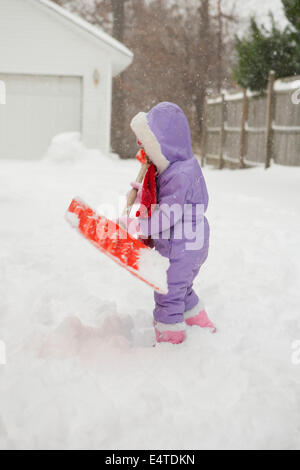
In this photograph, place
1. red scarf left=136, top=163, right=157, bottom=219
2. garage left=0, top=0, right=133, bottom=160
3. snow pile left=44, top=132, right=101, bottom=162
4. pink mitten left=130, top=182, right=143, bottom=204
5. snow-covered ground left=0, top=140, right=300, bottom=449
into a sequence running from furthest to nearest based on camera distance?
1. garage left=0, top=0, right=133, bottom=160
2. snow pile left=44, top=132, right=101, bottom=162
3. pink mitten left=130, top=182, right=143, bottom=204
4. red scarf left=136, top=163, right=157, bottom=219
5. snow-covered ground left=0, top=140, right=300, bottom=449

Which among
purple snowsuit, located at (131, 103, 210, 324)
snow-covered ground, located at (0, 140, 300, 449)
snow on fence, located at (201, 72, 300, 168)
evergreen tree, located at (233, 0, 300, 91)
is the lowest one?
snow-covered ground, located at (0, 140, 300, 449)

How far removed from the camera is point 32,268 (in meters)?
3.86

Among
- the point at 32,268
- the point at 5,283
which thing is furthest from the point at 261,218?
the point at 5,283

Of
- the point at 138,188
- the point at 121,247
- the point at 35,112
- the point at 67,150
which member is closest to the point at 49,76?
the point at 35,112

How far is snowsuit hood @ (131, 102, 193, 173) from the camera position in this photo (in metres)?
2.45

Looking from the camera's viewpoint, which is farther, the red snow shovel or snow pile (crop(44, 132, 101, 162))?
snow pile (crop(44, 132, 101, 162))

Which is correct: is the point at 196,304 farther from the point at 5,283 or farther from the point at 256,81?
the point at 256,81

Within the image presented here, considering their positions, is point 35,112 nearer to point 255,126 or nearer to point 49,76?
point 49,76

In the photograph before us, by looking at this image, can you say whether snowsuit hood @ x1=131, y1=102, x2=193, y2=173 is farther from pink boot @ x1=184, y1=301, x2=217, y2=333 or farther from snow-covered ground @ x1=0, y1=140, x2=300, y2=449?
snow-covered ground @ x1=0, y1=140, x2=300, y2=449

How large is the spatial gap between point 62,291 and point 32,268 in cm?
60

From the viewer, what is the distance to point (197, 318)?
9.08 feet

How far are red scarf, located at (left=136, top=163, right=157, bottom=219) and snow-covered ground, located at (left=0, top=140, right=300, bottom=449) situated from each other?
0.67m

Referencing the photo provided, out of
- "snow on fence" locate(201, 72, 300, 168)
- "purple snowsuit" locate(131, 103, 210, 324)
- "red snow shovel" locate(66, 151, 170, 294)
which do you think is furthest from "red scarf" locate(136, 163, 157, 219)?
"snow on fence" locate(201, 72, 300, 168)

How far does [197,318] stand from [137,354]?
0.52m
